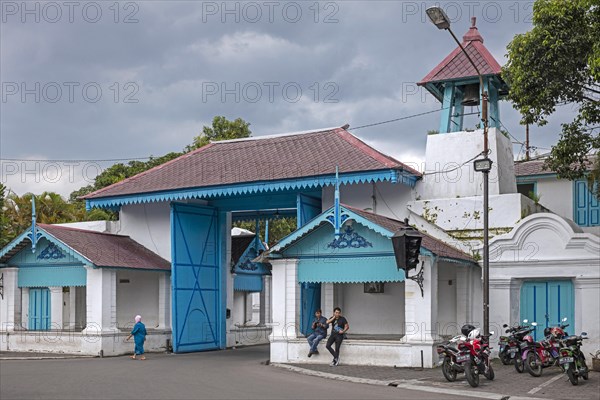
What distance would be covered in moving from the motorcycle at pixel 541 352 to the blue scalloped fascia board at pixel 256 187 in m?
6.20

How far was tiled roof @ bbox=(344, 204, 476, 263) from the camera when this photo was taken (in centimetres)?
1948

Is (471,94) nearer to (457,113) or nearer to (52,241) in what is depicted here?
(457,113)

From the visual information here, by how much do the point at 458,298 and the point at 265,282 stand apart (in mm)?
12708

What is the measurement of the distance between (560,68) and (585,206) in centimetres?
1066

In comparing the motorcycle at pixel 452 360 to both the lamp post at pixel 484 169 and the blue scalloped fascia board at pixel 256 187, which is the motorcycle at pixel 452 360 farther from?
the blue scalloped fascia board at pixel 256 187

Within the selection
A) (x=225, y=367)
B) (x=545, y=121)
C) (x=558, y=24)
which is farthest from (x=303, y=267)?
(x=558, y=24)

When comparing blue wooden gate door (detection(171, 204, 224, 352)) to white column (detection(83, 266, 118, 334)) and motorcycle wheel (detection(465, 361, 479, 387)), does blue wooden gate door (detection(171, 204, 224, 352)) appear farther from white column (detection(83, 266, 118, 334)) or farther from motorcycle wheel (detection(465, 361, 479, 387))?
motorcycle wheel (detection(465, 361, 479, 387))

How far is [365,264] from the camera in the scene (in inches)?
790

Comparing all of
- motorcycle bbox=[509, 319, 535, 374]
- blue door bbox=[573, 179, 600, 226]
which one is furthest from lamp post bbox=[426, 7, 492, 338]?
blue door bbox=[573, 179, 600, 226]

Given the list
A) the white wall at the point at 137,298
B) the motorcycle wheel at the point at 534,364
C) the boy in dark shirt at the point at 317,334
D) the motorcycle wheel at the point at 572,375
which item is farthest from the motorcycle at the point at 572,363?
the white wall at the point at 137,298

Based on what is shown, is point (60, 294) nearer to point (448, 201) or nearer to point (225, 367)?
point (225, 367)

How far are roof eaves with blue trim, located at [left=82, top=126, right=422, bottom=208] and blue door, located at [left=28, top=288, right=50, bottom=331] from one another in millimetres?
3535

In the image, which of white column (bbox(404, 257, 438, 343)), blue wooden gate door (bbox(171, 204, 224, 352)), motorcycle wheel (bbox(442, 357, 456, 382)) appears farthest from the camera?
blue wooden gate door (bbox(171, 204, 224, 352))

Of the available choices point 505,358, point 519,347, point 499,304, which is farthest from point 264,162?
point 519,347
